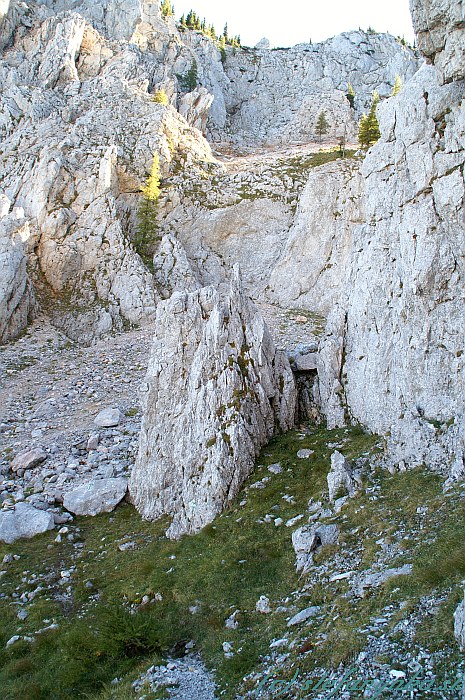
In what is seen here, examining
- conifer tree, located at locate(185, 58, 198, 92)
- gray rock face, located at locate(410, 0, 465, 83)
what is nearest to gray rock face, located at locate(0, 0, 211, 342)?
conifer tree, located at locate(185, 58, 198, 92)

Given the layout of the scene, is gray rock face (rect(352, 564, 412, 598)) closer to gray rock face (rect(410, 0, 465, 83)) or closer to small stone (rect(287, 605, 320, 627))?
small stone (rect(287, 605, 320, 627))

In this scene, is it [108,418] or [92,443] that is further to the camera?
[108,418]

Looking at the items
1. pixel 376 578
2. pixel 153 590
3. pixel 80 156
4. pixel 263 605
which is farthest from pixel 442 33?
pixel 80 156

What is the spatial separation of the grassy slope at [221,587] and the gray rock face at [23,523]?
65 cm

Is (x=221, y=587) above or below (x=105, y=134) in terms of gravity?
below

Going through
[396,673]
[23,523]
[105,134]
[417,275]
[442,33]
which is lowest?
[23,523]

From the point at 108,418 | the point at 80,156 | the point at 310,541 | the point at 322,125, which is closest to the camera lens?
the point at 310,541

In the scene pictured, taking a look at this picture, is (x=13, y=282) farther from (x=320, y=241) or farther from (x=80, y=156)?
(x=320, y=241)

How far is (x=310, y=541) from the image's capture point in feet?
48.2

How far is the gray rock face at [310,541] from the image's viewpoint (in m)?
14.4

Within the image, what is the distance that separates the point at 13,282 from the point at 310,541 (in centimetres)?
3879

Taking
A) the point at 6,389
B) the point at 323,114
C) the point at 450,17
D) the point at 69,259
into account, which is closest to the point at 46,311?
the point at 69,259

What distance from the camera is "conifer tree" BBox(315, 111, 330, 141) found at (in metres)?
89.1

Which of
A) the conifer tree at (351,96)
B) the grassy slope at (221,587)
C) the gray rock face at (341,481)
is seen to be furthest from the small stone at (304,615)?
the conifer tree at (351,96)
